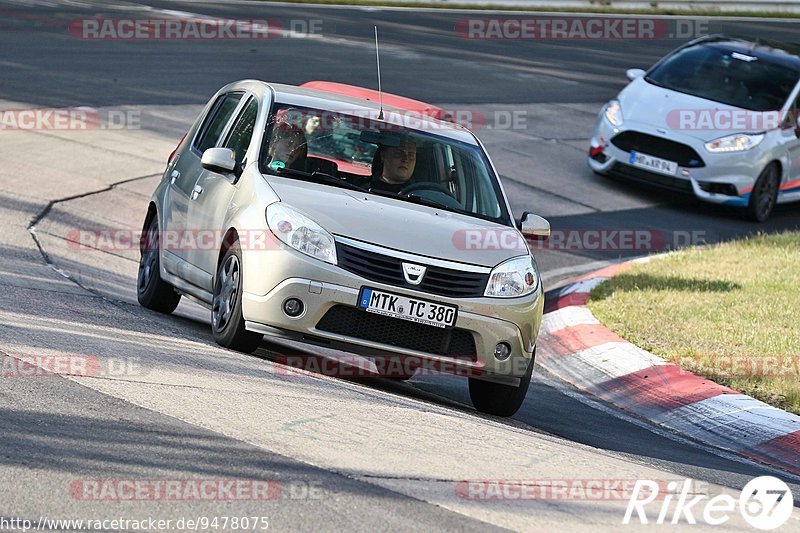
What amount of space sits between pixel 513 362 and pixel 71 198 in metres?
6.59

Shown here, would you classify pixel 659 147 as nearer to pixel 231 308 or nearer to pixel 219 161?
pixel 219 161

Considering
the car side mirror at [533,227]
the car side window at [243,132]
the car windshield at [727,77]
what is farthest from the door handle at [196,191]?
the car windshield at [727,77]

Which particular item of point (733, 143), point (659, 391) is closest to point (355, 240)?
point (659, 391)

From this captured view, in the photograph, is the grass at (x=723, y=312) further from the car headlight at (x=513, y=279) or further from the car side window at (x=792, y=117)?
the car side window at (x=792, y=117)

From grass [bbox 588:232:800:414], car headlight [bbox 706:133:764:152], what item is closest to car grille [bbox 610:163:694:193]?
car headlight [bbox 706:133:764:152]

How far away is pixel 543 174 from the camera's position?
17812 mm

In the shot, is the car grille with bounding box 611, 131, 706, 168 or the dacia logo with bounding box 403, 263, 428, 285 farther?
the car grille with bounding box 611, 131, 706, 168

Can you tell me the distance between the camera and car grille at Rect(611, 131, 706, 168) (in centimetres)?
1678

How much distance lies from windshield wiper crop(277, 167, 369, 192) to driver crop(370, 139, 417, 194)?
0.52 ft

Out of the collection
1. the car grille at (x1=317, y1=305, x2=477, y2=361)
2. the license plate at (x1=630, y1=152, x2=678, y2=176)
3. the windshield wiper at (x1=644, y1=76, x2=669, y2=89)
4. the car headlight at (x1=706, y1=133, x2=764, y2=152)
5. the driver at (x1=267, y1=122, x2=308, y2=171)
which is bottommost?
the license plate at (x1=630, y1=152, x2=678, y2=176)

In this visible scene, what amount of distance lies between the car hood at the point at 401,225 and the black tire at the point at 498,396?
0.72 metres

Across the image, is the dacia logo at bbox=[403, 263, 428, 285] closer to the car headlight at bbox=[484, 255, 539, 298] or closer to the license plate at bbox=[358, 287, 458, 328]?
the license plate at bbox=[358, 287, 458, 328]

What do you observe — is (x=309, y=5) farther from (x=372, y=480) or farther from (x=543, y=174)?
(x=372, y=480)

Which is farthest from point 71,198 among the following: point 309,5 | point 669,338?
point 309,5
